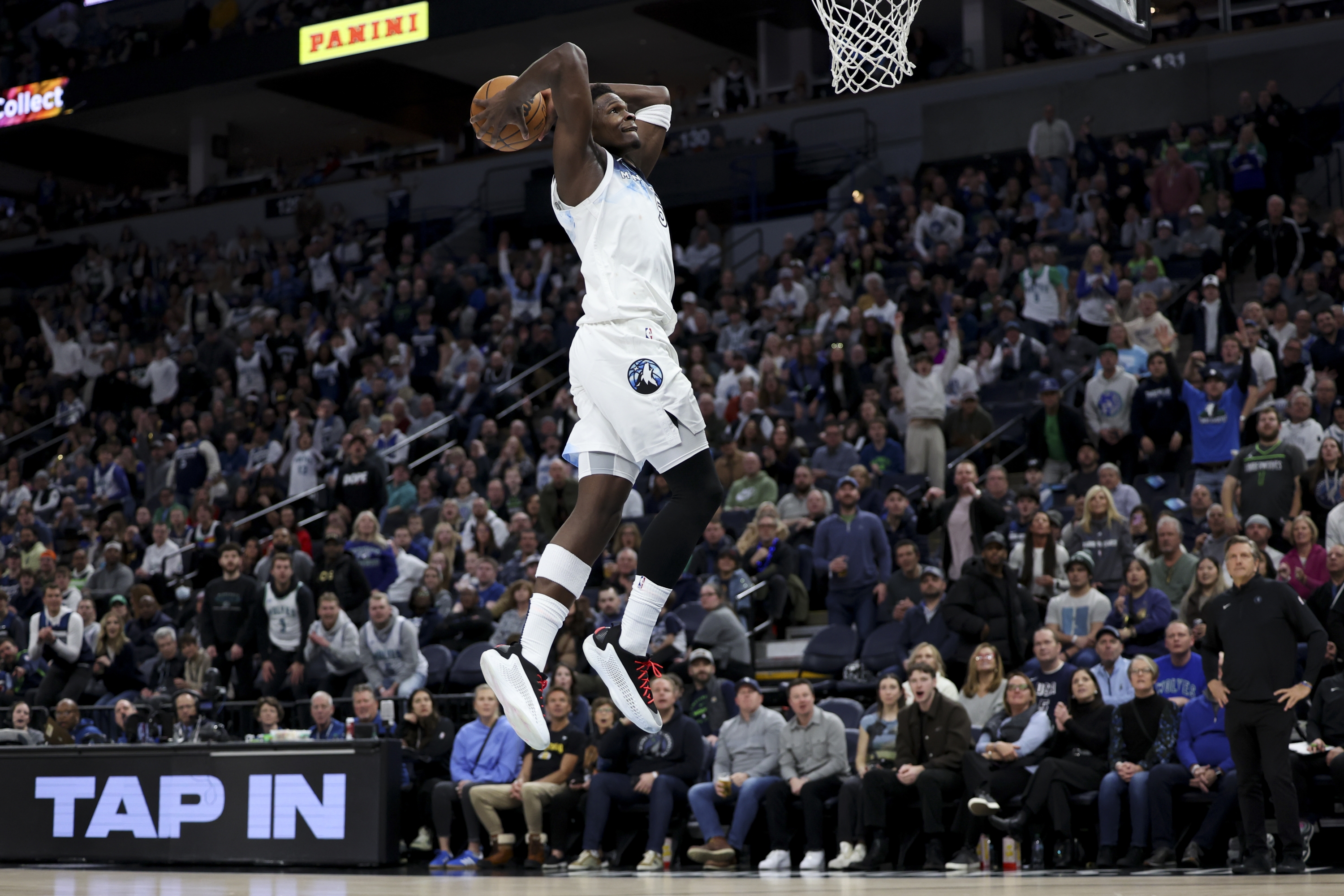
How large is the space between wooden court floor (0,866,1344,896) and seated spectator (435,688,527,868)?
299cm

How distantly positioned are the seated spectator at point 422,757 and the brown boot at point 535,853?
1.03 meters

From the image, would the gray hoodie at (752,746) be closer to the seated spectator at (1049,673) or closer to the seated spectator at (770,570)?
the seated spectator at (1049,673)

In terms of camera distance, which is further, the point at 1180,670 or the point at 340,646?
the point at 340,646

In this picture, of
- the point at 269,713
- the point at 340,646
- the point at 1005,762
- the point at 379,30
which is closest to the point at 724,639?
the point at 1005,762

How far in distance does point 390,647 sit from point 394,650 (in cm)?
5

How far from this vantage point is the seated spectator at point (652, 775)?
12430 millimetres

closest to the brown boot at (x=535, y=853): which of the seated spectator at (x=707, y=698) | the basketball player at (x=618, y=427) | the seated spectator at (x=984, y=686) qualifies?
the seated spectator at (x=707, y=698)

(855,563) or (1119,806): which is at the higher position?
(855,563)

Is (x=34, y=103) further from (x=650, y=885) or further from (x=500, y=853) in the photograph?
(x=650, y=885)

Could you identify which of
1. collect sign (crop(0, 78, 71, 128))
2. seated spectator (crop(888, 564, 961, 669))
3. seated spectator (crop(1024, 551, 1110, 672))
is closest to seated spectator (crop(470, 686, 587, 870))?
seated spectator (crop(888, 564, 961, 669))

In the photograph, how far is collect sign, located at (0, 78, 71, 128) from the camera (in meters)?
28.2

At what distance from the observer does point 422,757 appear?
13.6 metres

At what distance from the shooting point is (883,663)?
13703 mm

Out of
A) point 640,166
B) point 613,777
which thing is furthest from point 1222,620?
point 640,166
